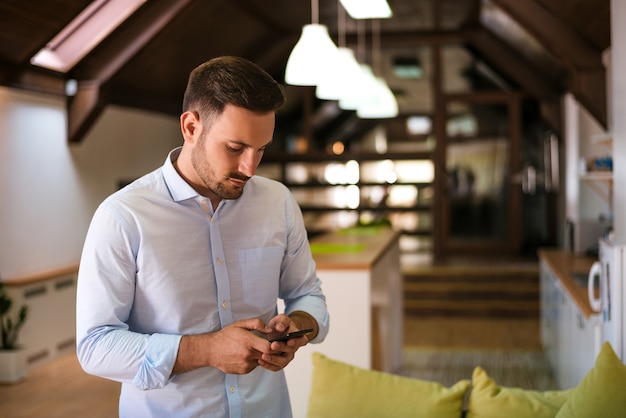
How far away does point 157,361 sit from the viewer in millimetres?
1591

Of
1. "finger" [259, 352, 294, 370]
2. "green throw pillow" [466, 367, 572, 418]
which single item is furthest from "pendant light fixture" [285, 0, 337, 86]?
"finger" [259, 352, 294, 370]

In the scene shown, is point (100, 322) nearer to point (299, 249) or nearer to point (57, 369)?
point (299, 249)

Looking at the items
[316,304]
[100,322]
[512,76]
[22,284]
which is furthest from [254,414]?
[512,76]

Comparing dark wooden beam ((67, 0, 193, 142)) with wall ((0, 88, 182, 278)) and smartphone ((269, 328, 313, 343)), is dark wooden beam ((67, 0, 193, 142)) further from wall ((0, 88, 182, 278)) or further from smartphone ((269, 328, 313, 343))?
smartphone ((269, 328, 313, 343))

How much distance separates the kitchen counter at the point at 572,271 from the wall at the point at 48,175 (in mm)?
4080

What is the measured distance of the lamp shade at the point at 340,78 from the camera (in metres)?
4.57

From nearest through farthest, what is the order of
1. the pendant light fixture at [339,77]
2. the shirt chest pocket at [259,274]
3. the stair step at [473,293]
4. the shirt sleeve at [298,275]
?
1. the shirt chest pocket at [259,274]
2. the shirt sleeve at [298,275]
3. the pendant light fixture at [339,77]
4. the stair step at [473,293]

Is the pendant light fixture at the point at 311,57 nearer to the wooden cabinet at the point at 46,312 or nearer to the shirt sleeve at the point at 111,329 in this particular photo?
the shirt sleeve at the point at 111,329

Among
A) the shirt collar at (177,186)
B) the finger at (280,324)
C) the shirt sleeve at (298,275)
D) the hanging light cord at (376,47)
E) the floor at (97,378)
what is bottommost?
the floor at (97,378)

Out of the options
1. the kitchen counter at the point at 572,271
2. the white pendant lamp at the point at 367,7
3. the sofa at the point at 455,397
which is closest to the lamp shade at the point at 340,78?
the white pendant lamp at the point at 367,7

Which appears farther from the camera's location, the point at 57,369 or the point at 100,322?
the point at 57,369

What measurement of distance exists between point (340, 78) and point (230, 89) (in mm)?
3230

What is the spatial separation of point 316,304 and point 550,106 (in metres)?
8.69

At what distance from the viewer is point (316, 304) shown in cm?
192
